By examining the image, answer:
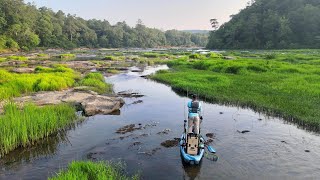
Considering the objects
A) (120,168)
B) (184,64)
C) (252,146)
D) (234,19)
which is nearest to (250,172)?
(252,146)

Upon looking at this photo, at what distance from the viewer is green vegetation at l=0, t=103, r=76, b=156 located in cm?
1462

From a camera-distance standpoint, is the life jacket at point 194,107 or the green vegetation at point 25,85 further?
the green vegetation at point 25,85

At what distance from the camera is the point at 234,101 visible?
26.6 m

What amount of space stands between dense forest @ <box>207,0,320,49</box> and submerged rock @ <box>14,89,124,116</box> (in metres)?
108

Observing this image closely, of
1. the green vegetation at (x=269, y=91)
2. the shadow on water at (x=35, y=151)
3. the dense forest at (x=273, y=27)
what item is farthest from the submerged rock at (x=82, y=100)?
the dense forest at (x=273, y=27)

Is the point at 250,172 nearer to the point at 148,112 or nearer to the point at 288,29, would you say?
the point at 148,112

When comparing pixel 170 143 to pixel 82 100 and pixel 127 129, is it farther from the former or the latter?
pixel 82 100

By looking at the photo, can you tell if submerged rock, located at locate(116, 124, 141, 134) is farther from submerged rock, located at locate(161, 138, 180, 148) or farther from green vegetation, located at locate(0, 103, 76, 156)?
green vegetation, located at locate(0, 103, 76, 156)

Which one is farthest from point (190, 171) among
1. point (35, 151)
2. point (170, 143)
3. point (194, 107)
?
point (35, 151)

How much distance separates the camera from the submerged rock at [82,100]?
23.4 meters

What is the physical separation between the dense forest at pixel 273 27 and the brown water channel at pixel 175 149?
349ft

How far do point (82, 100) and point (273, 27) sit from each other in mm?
126735

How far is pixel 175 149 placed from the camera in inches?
641

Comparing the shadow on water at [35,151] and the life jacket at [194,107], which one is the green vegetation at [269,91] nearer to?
the life jacket at [194,107]
